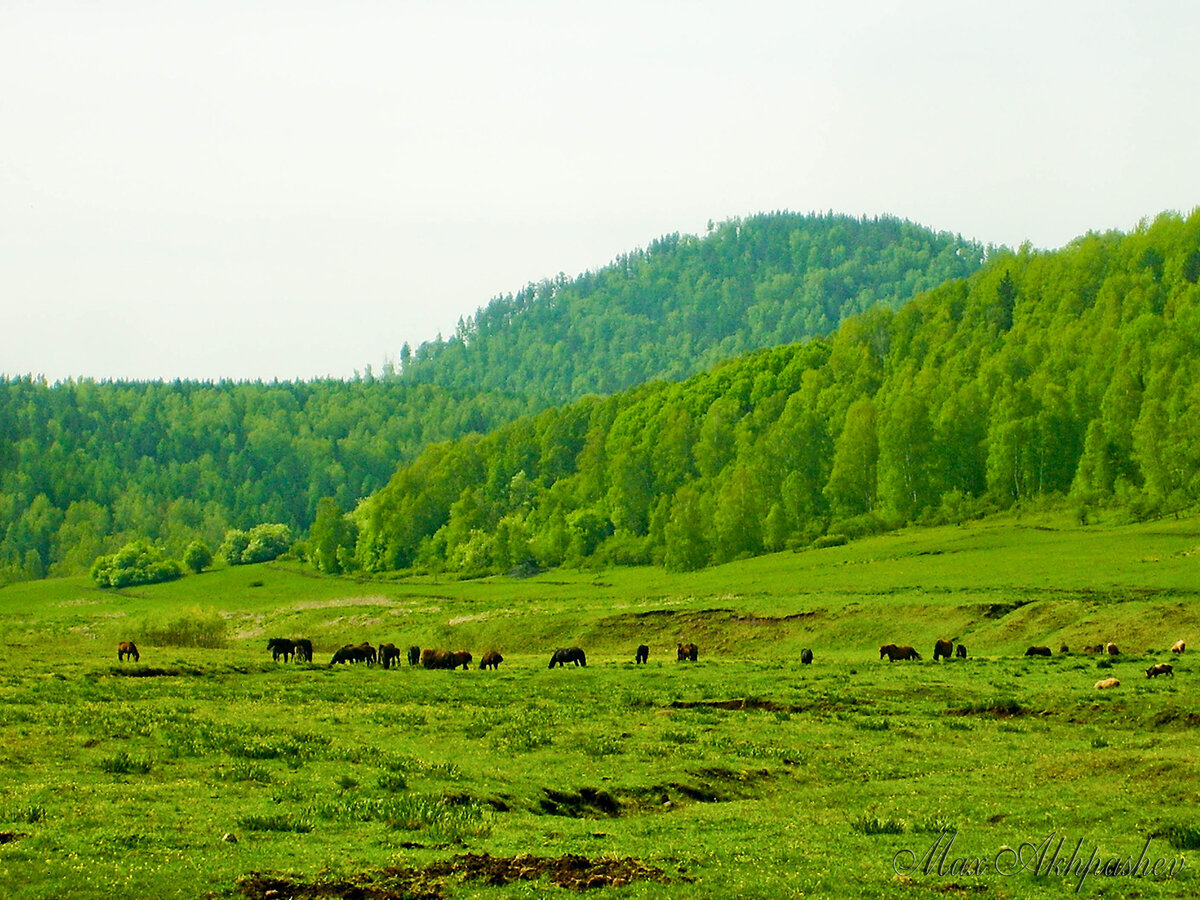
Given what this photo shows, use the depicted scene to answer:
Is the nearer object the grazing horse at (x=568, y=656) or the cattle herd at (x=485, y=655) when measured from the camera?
the cattle herd at (x=485, y=655)

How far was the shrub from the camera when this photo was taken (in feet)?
620

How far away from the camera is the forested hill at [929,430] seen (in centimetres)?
12550

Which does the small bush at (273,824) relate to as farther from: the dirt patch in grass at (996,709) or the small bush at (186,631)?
the small bush at (186,631)

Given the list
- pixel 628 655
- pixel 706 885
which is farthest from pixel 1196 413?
pixel 706 885

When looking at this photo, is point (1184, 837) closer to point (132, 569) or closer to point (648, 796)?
Answer: point (648, 796)

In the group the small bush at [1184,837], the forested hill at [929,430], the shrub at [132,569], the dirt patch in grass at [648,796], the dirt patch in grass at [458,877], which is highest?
the forested hill at [929,430]

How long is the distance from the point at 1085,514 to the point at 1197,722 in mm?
83690

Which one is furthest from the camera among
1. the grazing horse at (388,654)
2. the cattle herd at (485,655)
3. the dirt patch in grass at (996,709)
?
the grazing horse at (388,654)

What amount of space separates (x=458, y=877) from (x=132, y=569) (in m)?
192

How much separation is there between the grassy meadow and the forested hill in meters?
62.0

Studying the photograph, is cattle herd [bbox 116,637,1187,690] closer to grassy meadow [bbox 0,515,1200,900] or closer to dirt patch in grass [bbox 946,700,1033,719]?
grassy meadow [bbox 0,515,1200,900]

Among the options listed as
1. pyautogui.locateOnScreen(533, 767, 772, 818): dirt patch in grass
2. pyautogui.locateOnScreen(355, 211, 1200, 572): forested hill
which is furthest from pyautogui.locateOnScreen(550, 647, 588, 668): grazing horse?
pyautogui.locateOnScreen(355, 211, 1200, 572): forested hill

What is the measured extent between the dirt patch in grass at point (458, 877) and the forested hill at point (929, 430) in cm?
10476

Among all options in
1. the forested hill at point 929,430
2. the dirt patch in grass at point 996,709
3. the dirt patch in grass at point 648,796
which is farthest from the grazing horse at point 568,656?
the forested hill at point 929,430
